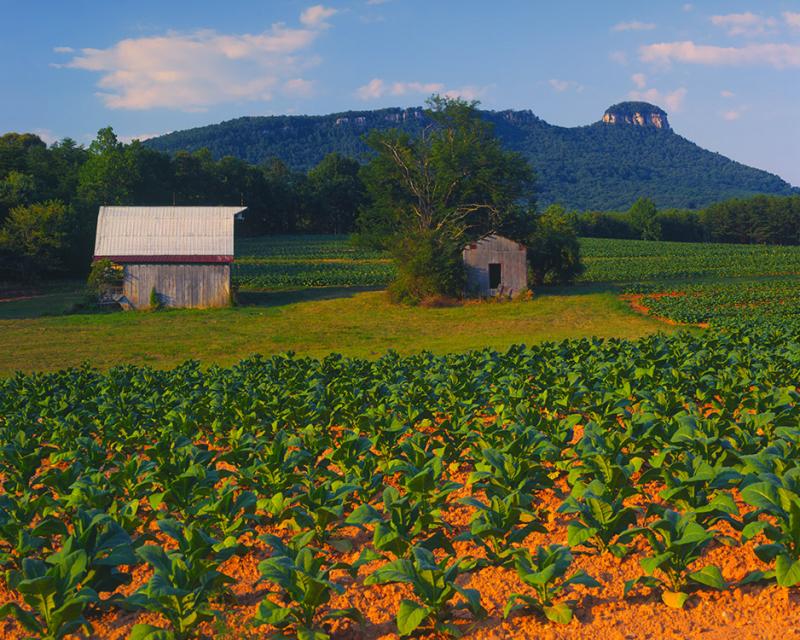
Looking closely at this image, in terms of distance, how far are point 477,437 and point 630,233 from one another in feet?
373

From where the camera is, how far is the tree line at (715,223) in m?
112

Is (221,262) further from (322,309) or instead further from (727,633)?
(727,633)

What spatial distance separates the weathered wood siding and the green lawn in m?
1.52

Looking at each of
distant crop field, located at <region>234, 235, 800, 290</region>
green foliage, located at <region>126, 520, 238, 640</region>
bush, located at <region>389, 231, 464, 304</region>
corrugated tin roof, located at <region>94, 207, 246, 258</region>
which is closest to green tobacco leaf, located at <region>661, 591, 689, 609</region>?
green foliage, located at <region>126, 520, 238, 640</region>

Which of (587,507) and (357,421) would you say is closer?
(587,507)

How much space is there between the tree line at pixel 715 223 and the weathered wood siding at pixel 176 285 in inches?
3175

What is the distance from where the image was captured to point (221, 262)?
38.8 meters

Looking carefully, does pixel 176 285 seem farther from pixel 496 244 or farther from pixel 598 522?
pixel 598 522

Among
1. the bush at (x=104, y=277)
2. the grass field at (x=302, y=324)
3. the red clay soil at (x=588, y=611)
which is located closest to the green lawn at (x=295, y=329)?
the grass field at (x=302, y=324)

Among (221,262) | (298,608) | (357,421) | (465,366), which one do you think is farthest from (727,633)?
(221,262)

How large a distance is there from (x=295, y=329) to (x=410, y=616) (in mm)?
26081

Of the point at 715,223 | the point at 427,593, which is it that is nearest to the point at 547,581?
the point at 427,593

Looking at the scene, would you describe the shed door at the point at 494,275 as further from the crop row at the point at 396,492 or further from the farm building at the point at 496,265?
the crop row at the point at 396,492

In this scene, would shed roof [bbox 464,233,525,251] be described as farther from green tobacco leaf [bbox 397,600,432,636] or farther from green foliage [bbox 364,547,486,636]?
green tobacco leaf [bbox 397,600,432,636]
